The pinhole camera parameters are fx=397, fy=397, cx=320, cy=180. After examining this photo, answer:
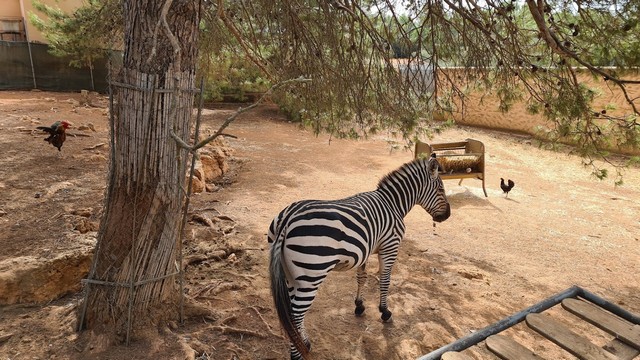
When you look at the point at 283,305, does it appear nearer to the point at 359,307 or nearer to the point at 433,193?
the point at 359,307

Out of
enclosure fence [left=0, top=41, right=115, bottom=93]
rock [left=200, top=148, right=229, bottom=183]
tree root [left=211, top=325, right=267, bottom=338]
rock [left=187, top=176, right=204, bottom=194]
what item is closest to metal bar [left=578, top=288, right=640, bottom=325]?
tree root [left=211, top=325, right=267, bottom=338]

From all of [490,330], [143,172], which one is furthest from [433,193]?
[143,172]

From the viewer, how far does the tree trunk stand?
8.54ft

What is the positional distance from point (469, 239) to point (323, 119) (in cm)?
295

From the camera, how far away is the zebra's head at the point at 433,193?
163 inches

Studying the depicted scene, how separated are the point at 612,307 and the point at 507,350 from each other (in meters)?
1.03

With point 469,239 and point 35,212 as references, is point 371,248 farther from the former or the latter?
point 35,212

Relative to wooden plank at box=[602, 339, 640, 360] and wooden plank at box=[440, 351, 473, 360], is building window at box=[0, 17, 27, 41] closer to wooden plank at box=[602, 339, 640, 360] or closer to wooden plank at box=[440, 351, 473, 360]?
wooden plank at box=[440, 351, 473, 360]

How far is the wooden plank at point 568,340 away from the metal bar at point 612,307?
0.48 meters

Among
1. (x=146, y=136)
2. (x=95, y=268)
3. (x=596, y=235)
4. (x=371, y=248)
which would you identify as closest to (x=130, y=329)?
(x=95, y=268)

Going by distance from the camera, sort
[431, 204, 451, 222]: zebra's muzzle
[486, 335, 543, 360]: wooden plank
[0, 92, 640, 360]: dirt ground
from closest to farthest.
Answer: [486, 335, 543, 360]: wooden plank, [0, 92, 640, 360]: dirt ground, [431, 204, 451, 222]: zebra's muzzle

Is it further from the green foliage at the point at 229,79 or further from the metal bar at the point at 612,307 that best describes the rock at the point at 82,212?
the metal bar at the point at 612,307

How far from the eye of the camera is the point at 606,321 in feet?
8.26

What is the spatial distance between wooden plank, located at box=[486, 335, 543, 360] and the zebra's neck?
1663mm
